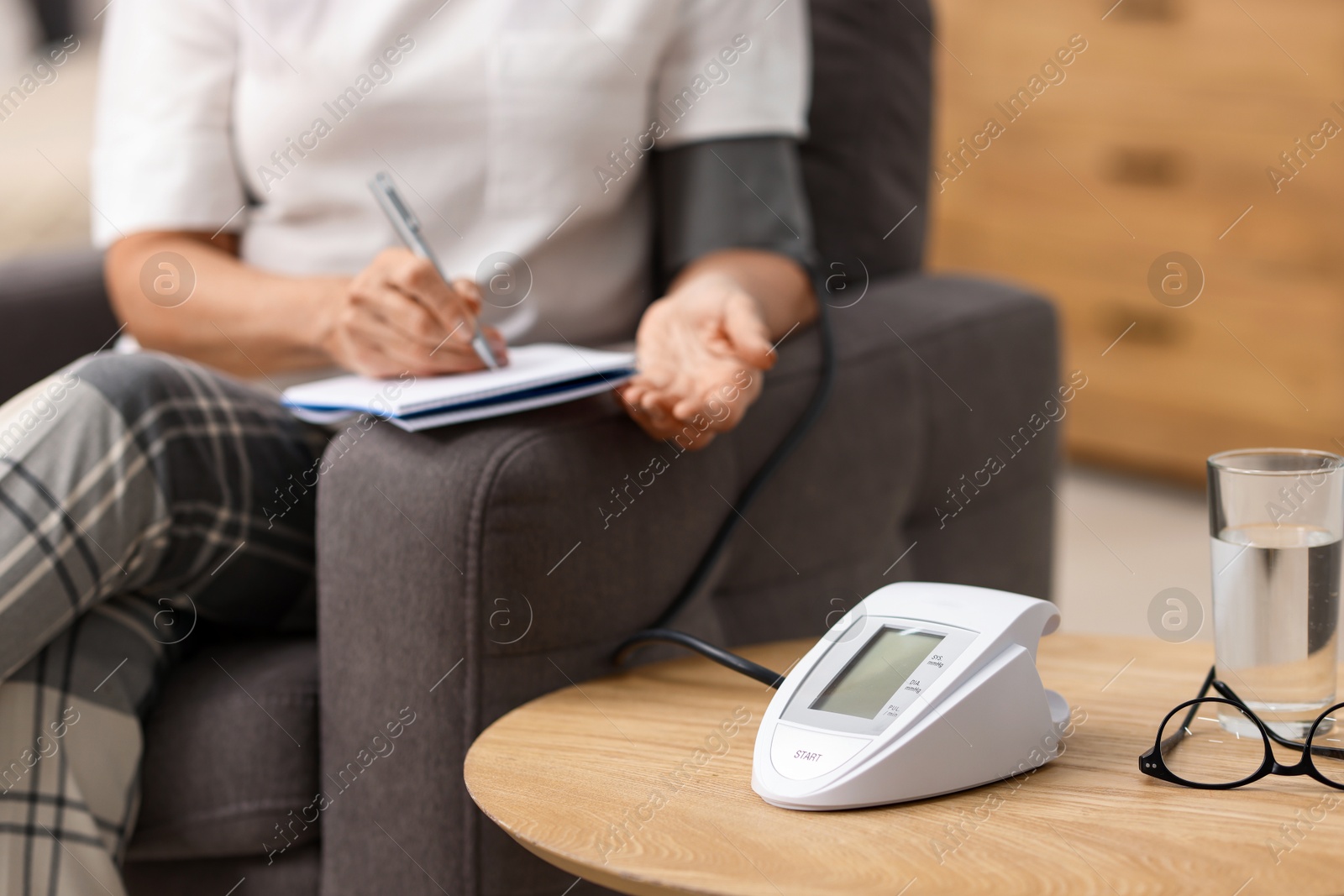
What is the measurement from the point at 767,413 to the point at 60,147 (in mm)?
1565

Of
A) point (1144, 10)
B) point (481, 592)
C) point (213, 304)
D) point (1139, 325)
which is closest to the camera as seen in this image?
point (481, 592)

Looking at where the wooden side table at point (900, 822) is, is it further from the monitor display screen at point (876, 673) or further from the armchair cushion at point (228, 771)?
the armchair cushion at point (228, 771)

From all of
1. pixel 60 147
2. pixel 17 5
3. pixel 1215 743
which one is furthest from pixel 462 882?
pixel 17 5

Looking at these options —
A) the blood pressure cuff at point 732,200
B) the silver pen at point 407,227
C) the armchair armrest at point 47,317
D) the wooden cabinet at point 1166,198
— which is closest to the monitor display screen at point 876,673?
the silver pen at point 407,227

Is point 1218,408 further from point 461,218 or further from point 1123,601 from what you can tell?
point 461,218

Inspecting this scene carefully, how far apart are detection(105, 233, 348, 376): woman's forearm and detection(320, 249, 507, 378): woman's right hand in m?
0.08

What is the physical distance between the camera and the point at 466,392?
0.78 m

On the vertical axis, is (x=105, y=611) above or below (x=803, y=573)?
above

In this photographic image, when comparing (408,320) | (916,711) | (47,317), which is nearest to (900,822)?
(916,711)

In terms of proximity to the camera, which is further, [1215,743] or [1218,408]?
[1218,408]

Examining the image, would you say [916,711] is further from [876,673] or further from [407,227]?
[407,227]

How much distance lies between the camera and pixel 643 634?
0.79m

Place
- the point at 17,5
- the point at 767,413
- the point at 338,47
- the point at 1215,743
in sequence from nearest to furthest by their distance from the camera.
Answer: the point at 1215,743 < the point at 767,413 < the point at 338,47 < the point at 17,5

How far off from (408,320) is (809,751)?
42 cm
